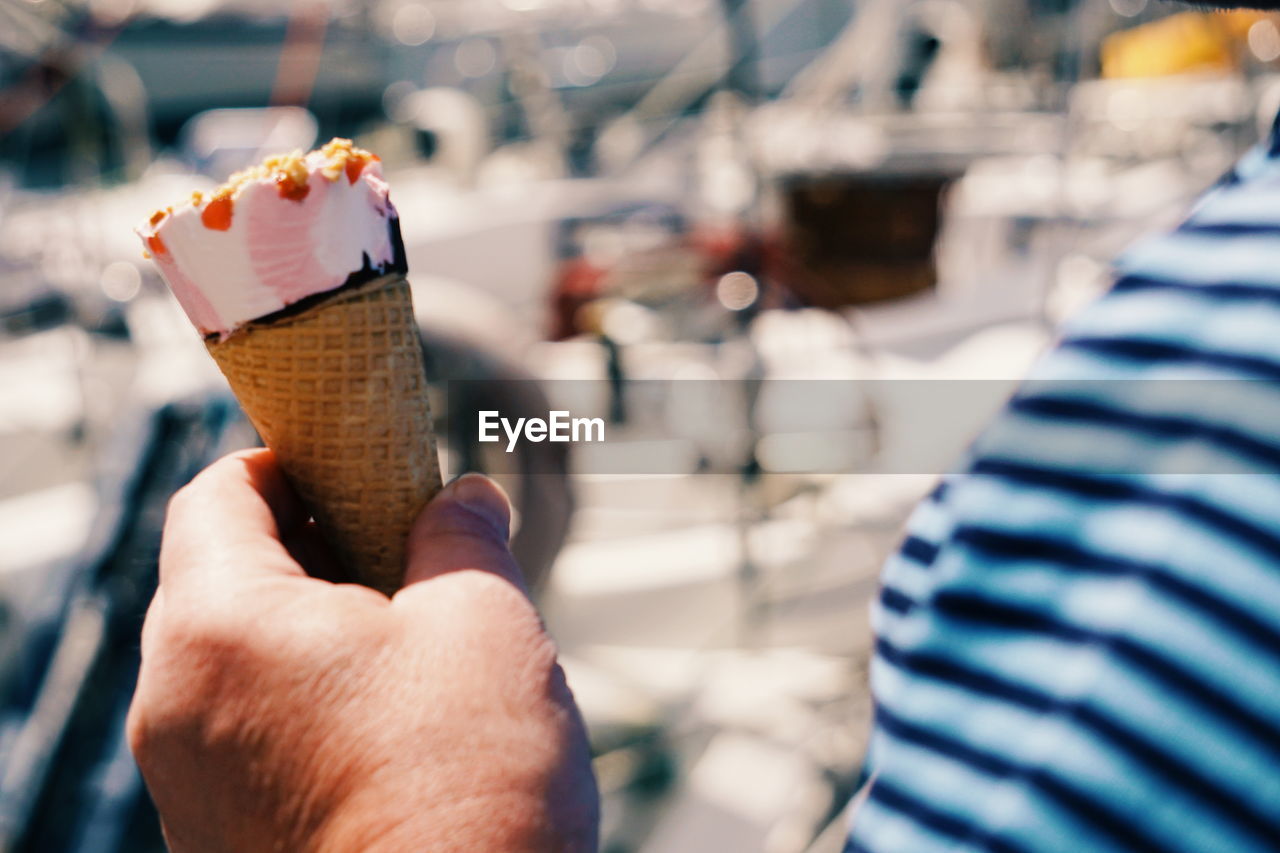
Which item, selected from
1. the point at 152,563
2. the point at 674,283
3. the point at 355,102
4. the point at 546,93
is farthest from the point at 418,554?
the point at 355,102

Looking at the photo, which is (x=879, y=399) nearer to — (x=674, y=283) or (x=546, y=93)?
(x=674, y=283)

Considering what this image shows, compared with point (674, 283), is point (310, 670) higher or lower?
higher

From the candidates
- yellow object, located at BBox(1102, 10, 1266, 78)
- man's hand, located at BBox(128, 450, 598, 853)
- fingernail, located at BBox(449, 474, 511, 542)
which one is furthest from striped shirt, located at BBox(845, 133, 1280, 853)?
yellow object, located at BBox(1102, 10, 1266, 78)

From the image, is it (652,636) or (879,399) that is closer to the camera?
(652,636)

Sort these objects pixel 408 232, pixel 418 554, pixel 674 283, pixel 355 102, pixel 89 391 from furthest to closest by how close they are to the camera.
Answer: pixel 355 102, pixel 408 232, pixel 89 391, pixel 674 283, pixel 418 554

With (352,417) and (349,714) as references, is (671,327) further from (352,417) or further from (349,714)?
(349,714)

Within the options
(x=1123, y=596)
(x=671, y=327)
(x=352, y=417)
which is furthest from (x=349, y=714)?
(x=671, y=327)

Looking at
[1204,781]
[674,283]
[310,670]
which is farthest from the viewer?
[674,283]

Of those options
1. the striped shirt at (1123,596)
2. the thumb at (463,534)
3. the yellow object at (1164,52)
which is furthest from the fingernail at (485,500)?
the yellow object at (1164,52)
